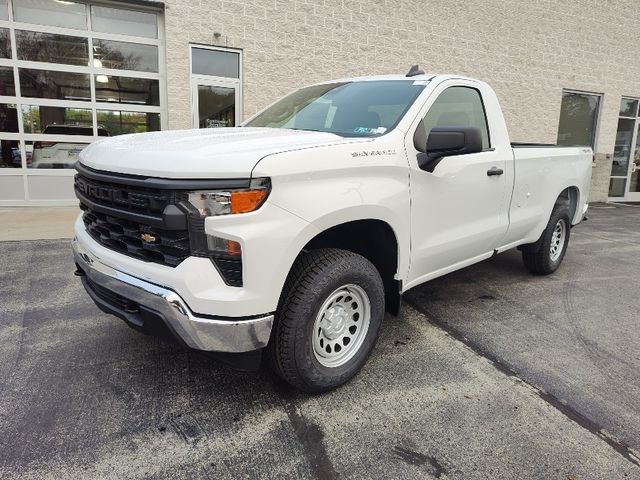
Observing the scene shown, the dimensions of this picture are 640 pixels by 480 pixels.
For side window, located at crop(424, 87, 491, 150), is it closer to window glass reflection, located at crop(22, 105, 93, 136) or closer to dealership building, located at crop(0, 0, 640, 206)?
dealership building, located at crop(0, 0, 640, 206)

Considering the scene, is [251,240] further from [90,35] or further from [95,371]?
[90,35]

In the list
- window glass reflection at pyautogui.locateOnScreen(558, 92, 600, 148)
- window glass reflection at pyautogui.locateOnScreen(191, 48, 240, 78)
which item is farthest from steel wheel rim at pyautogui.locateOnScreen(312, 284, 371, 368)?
window glass reflection at pyautogui.locateOnScreen(558, 92, 600, 148)

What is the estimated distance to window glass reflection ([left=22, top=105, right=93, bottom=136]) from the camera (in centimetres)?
851

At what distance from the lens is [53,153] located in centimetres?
873

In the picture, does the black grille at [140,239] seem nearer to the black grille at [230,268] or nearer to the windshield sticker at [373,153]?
the black grille at [230,268]

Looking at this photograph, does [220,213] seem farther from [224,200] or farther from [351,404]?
[351,404]

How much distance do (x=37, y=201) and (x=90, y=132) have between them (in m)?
1.56

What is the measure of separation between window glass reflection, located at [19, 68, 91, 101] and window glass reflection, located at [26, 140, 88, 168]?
81 centimetres

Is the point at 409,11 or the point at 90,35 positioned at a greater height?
the point at 409,11

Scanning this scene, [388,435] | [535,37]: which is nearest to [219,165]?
[388,435]

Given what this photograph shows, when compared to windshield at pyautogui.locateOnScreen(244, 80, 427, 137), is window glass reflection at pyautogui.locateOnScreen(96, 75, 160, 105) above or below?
above

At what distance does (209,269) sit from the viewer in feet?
7.47

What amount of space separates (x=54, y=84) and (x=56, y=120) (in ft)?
2.00

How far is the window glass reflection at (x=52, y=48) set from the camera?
8.26 metres
